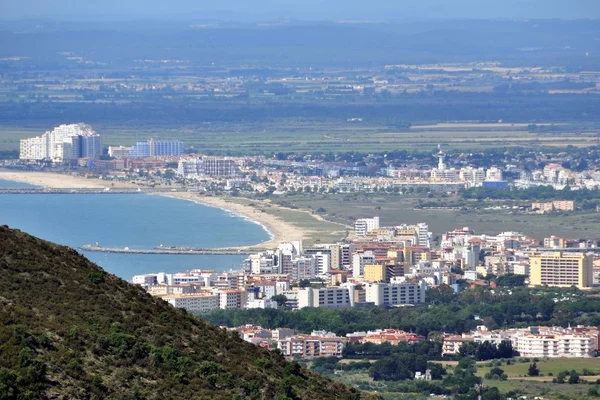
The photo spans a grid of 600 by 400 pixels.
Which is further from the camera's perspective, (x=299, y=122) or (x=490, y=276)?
(x=299, y=122)

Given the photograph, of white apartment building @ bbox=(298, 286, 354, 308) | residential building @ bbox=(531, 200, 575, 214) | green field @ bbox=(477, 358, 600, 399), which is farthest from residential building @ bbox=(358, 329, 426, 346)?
residential building @ bbox=(531, 200, 575, 214)

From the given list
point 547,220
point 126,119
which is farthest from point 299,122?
point 547,220

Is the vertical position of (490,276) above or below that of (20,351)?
below

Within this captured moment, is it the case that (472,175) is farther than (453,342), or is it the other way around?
(472,175)

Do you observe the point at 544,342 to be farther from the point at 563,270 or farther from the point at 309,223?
the point at 309,223

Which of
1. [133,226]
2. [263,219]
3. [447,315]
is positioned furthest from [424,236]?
[447,315]

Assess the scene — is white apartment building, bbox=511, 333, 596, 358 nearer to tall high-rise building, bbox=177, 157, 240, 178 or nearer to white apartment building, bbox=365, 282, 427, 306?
white apartment building, bbox=365, 282, 427, 306

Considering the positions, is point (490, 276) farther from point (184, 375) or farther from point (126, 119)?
point (126, 119)
